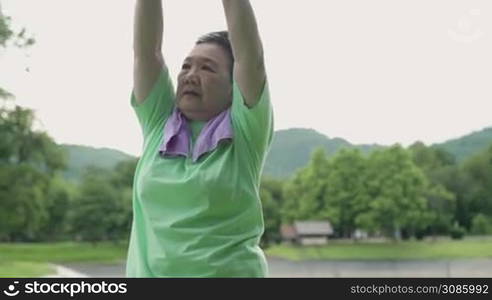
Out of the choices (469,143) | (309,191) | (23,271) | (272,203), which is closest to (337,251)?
(272,203)

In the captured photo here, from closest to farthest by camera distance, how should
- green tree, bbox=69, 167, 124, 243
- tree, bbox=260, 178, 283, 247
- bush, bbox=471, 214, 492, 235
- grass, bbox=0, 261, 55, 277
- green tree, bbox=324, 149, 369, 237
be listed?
1. grass, bbox=0, 261, 55, 277
2. green tree, bbox=69, 167, 124, 243
3. tree, bbox=260, 178, 283, 247
4. bush, bbox=471, 214, 492, 235
5. green tree, bbox=324, 149, 369, 237

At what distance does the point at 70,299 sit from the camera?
1.87 feet

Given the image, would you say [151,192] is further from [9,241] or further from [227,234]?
[9,241]

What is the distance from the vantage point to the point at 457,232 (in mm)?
2625

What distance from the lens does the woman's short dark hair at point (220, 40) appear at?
1.86 feet

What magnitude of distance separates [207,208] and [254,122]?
75mm

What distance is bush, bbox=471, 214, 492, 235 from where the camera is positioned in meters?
2.50

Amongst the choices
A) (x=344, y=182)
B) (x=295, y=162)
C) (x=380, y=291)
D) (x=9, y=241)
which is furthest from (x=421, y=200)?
(x=380, y=291)

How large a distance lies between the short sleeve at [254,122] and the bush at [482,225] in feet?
6.94

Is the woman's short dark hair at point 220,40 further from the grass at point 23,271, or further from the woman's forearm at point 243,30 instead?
the grass at point 23,271

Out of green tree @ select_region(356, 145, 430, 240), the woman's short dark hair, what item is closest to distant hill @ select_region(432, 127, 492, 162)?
green tree @ select_region(356, 145, 430, 240)

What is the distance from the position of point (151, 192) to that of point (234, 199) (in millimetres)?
63

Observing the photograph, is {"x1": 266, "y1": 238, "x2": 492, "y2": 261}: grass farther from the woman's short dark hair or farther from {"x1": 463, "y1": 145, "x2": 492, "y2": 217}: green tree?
the woman's short dark hair

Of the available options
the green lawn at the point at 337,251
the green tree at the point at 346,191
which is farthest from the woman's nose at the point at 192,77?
the green tree at the point at 346,191
